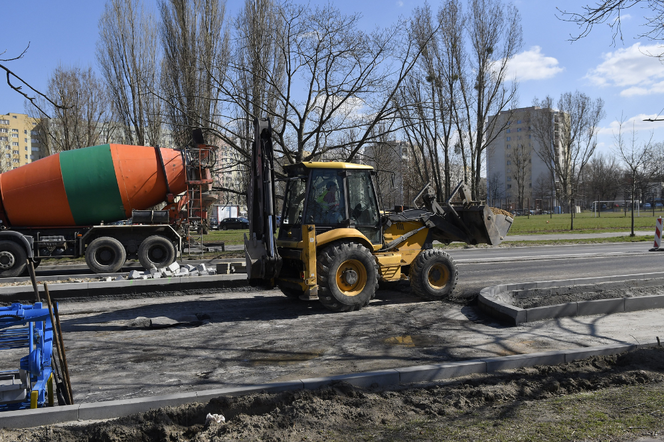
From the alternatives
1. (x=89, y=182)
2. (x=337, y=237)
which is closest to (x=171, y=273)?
(x=89, y=182)

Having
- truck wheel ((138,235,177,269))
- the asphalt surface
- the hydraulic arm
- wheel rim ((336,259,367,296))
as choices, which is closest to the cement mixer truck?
truck wheel ((138,235,177,269))

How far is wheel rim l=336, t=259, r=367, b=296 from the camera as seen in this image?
8.80 metres

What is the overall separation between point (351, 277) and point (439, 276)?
206 centimetres

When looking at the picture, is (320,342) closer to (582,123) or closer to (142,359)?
(142,359)

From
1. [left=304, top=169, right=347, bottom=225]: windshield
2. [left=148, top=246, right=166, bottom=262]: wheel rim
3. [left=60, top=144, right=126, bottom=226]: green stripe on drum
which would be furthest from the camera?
[left=148, top=246, right=166, bottom=262]: wheel rim

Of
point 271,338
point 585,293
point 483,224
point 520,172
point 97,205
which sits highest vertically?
point 520,172

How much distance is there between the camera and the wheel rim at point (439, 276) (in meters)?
9.85

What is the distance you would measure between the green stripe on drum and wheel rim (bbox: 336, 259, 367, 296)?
8.88 metres

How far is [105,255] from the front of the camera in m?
14.4

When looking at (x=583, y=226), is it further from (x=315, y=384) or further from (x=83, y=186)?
(x=315, y=384)

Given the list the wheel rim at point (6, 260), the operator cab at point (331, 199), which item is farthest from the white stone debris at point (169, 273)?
the operator cab at point (331, 199)

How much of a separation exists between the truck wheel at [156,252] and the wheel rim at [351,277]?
7.57 metres

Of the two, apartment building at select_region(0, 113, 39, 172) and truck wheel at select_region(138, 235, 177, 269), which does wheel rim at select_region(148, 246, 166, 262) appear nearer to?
truck wheel at select_region(138, 235, 177, 269)

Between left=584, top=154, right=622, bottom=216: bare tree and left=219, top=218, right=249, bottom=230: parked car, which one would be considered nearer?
left=219, top=218, right=249, bottom=230: parked car
